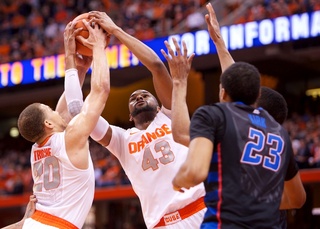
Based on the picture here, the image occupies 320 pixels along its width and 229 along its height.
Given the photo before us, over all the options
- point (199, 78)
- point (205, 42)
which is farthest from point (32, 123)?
point (199, 78)

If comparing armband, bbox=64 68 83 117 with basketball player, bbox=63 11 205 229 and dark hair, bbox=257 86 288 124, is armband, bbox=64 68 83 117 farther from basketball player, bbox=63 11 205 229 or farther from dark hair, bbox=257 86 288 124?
dark hair, bbox=257 86 288 124

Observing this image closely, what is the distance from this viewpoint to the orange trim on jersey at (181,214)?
6.05 meters

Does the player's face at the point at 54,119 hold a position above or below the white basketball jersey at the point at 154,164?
above

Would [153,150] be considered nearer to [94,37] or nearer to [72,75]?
[72,75]

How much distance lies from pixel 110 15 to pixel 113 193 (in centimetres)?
736

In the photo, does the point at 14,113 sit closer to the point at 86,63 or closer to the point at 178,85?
the point at 86,63

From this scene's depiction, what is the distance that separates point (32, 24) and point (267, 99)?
2036cm

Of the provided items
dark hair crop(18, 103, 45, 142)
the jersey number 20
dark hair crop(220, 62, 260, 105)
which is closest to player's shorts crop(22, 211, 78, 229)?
the jersey number 20

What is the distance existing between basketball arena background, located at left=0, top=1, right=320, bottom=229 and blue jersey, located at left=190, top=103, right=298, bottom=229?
10771mm

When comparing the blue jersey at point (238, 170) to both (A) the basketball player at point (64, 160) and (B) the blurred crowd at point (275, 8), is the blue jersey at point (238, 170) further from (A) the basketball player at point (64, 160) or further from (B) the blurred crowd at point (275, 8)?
(B) the blurred crowd at point (275, 8)

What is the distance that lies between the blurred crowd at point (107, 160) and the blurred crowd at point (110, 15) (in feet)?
9.08

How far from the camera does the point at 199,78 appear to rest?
23344mm

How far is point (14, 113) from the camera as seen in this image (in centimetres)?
2823

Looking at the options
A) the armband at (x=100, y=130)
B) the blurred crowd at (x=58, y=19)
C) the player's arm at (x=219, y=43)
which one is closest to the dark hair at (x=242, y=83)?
the player's arm at (x=219, y=43)
